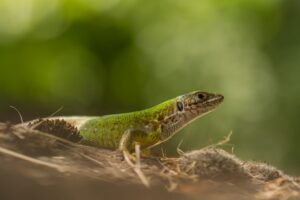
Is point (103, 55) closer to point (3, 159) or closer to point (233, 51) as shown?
point (233, 51)

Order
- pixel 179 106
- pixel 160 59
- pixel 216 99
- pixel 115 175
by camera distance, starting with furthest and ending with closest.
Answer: pixel 160 59, pixel 179 106, pixel 216 99, pixel 115 175

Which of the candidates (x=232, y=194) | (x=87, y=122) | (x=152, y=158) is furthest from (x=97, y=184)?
(x=87, y=122)

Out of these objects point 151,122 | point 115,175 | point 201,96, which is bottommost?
point 115,175

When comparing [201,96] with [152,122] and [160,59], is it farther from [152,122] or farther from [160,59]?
[160,59]

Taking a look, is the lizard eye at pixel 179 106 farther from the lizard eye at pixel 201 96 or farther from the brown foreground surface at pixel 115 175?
the brown foreground surface at pixel 115 175

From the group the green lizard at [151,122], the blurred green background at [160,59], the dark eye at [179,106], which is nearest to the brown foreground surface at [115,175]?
the green lizard at [151,122]

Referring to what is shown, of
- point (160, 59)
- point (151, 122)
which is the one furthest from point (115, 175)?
point (160, 59)

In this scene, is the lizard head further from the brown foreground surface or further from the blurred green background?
the blurred green background
